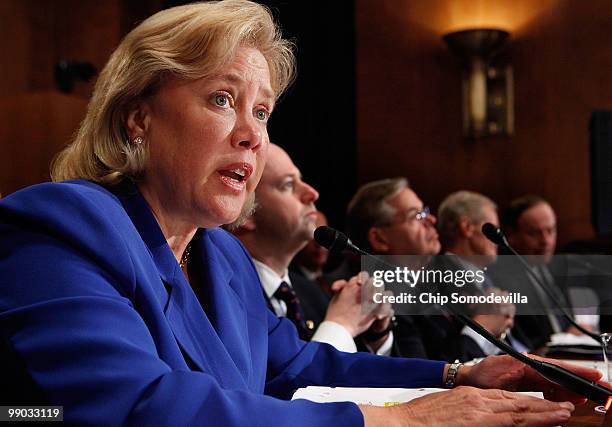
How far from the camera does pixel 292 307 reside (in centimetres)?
242

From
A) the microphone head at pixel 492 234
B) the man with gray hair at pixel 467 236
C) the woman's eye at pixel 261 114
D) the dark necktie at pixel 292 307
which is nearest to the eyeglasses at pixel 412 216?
the man with gray hair at pixel 467 236

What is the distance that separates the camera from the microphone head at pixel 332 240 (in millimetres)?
1618

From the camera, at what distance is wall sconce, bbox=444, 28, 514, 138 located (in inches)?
208

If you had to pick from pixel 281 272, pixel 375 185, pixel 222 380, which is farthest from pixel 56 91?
pixel 222 380

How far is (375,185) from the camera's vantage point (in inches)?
136

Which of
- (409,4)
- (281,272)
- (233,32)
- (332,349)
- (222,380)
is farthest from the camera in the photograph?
(409,4)

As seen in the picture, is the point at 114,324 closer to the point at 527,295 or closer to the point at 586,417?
the point at 586,417

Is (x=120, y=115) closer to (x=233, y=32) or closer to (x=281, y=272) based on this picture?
(x=233, y=32)

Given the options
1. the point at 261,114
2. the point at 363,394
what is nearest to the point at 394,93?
the point at 261,114

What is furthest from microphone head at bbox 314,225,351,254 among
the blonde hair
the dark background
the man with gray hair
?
the dark background

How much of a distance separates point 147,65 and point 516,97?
14.7 ft

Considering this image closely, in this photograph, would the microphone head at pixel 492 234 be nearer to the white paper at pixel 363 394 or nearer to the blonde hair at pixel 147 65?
the white paper at pixel 363 394

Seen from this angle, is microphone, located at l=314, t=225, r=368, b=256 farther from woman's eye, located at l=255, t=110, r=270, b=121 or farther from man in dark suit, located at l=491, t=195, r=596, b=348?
man in dark suit, located at l=491, t=195, r=596, b=348

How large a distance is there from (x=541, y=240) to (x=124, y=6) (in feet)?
11.1
